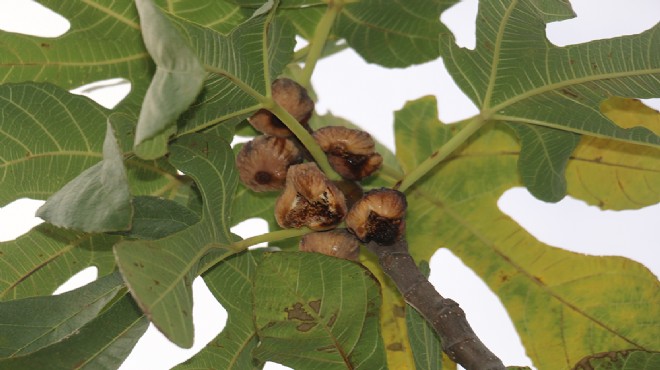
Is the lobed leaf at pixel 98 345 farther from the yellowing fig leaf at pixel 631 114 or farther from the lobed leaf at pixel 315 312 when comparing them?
the yellowing fig leaf at pixel 631 114

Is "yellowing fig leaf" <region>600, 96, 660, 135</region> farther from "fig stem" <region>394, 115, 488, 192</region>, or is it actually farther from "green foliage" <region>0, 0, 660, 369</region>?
"fig stem" <region>394, 115, 488, 192</region>

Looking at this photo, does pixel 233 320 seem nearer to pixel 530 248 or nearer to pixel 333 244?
pixel 333 244

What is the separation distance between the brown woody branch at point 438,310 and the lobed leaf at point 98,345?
0.29m

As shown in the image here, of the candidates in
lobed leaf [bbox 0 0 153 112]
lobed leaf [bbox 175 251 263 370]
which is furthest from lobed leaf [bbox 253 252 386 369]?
lobed leaf [bbox 0 0 153 112]

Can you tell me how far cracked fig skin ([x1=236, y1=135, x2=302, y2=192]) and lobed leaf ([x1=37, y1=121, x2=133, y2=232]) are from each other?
0.89ft

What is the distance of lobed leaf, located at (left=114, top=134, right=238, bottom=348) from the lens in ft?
2.72

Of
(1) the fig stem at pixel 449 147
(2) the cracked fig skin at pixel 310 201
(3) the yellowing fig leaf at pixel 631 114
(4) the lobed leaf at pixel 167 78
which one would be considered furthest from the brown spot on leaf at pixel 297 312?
(3) the yellowing fig leaf at pixel 631 114

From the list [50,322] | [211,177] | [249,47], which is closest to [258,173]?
[211,177]

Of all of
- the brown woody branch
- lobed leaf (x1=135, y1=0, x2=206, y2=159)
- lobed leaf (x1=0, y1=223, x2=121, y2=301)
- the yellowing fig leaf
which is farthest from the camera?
the yellowing fig leaf

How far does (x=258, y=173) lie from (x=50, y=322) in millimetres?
297

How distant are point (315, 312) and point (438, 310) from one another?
138 millimetres

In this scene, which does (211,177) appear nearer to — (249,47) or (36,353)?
(249,47)

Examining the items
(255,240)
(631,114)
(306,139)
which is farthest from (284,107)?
(631,114)

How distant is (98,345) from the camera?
1025 mm
